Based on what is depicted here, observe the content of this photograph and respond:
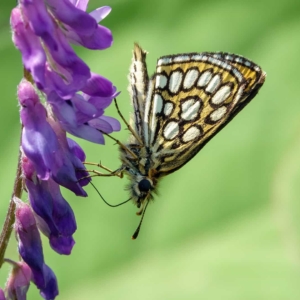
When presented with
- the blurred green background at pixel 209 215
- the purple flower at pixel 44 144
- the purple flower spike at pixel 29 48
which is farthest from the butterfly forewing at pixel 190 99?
the blurred green background at pixel 209 215

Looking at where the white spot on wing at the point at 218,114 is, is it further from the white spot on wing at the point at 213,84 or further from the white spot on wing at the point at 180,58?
the white spot on wing at the point at 180,58

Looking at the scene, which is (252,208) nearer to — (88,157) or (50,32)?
(88,157)

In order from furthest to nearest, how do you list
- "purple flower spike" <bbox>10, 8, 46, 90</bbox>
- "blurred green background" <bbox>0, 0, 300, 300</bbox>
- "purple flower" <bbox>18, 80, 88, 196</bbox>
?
"blurred green background" <bbox>0, 0, 300, 300</bbox> < "purple flower" <bbox>18, 80, 88, 196</bbox> < "purple flower spike" <bbox>10, 8, 46, 90</bbox>

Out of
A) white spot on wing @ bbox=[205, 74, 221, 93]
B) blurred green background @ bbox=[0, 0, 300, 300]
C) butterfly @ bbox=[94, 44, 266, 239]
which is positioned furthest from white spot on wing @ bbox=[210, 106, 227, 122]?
blurred green background @ bbox=[0, 0, 300, 300]

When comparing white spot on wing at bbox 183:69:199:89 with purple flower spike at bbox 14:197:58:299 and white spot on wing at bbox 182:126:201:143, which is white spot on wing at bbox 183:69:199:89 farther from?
purple flower spike at bbox 14:197:58:299

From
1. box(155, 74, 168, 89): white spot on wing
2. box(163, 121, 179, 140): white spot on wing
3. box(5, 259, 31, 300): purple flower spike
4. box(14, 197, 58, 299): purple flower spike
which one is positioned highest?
box(155, 74, 168, 89): white spot on wing

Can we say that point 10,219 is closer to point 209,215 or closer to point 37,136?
point 37,136

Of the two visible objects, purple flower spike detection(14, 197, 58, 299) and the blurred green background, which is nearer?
→ purple flower spike detection(14, 197, 58, 299)
